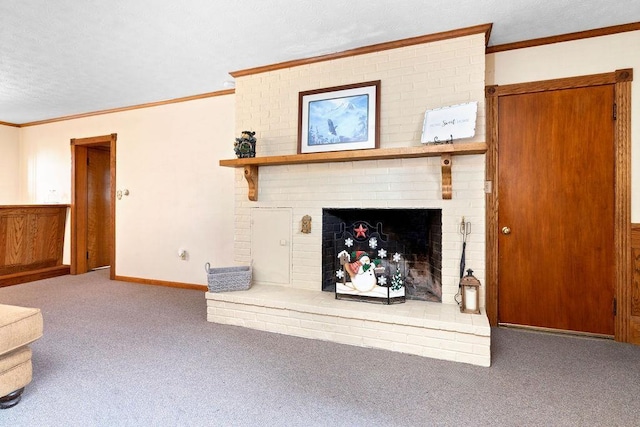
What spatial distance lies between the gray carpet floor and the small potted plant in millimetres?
1483

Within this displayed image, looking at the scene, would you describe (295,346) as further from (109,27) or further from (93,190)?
(93,190)

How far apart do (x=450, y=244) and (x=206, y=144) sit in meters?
2.89

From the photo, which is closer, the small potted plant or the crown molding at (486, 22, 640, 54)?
the crown molding at (486, 22, 640, 54)

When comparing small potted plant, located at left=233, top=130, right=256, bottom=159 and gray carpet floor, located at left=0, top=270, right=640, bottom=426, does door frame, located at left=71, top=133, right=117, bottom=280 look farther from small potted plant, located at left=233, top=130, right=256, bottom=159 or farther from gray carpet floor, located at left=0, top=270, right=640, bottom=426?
small potted plant, located at left=233, top=130, right=256, bottom=159

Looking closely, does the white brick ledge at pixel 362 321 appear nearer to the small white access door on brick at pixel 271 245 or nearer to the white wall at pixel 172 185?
the small white access door on brick at pixel 271 245

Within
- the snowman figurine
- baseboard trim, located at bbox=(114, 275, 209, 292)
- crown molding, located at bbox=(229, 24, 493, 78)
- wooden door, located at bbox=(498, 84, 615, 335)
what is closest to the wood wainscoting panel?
baseboard trim, located at bbox=(114, 275, 209, 292)

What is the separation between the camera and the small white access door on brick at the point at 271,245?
3102 mm

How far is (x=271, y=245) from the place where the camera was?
3.16 m

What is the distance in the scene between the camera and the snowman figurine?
267 centimetres

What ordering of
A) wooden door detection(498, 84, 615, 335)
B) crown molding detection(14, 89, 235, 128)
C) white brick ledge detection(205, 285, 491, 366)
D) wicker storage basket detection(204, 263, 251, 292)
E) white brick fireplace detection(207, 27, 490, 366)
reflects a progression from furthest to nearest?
crown molding detection(14, 89, 235, 128)
wicker storage basket detection(204, 263, 251, 292)
wooden door detection(498, 84, 615, 335)
white brick fireplace detection(207, 27, 490, 366)
white brick ledge detection(205, 285, 491, 366)

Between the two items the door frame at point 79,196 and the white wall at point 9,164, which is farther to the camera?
the white wall at point 9,164

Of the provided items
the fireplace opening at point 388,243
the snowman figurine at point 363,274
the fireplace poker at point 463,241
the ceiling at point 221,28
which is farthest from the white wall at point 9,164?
the fireplace poker at point 463,241

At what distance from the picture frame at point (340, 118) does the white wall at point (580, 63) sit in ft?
3.34

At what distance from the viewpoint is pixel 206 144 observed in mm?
4016
